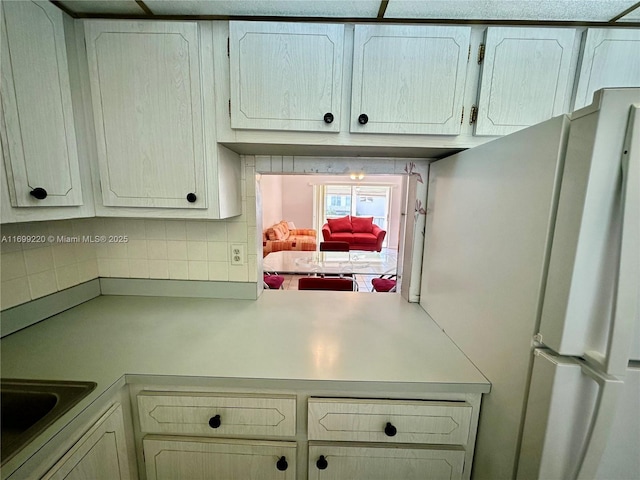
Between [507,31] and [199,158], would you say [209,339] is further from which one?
[507,31]

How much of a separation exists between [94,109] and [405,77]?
116cm

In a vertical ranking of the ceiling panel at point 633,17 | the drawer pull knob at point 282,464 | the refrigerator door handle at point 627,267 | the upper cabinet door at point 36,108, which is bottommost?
the drawer pull knob at point 282,464

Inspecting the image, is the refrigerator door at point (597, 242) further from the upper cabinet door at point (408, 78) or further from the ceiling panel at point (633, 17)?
the ceiling panel at point (633, 17)

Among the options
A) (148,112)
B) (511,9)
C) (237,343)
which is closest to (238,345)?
(237,343)

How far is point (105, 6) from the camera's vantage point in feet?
2.98

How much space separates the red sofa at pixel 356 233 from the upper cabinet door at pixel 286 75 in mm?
5823

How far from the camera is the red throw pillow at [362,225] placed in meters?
7.21

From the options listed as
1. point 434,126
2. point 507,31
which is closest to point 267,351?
point 434,126

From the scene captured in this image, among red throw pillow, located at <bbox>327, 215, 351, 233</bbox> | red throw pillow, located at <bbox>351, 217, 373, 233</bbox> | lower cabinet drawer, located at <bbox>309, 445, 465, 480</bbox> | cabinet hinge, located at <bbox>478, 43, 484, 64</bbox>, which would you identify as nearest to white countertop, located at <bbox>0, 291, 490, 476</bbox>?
lower cabinet drawer, located at <bbox>309, 445, 465, 480</bbox>

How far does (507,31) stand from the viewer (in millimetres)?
916

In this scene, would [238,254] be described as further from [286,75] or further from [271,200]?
[271,200]

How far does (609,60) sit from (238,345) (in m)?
1.70

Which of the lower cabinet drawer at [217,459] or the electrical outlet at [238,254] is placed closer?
the lower cabinet drawer at [217,459]

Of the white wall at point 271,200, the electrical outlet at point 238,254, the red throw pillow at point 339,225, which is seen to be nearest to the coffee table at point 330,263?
the electrical outlet at point 238,254
